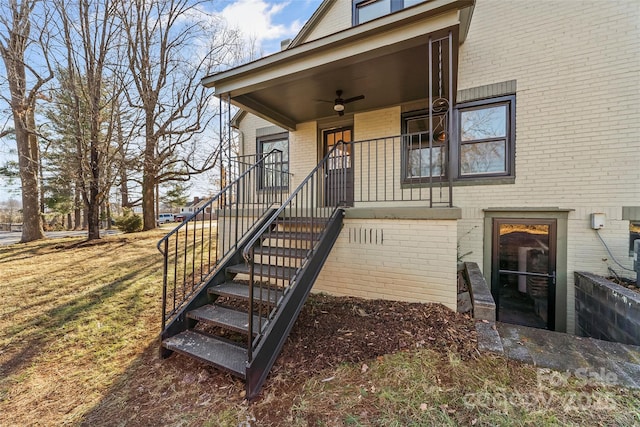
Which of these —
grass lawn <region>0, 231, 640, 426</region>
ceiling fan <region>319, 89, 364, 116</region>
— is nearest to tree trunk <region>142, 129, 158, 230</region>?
grass lawn <region>0, 231, 640, 426</region>

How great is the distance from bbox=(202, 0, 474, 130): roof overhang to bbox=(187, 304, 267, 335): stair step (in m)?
3.41

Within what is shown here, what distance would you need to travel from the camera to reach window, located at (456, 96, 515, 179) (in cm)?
466

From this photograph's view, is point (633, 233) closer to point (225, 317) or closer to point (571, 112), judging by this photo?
point (571, 112)

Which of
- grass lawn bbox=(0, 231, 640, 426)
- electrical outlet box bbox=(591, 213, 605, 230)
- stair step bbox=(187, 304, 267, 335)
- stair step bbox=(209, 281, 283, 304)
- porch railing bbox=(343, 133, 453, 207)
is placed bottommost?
grass lawn bbox=(0, 231, 640, 426)

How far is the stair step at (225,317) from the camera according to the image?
8.57 ft

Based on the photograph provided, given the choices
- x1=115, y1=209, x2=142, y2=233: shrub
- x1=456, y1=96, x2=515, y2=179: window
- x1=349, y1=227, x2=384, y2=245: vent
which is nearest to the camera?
x1=349, y1=227, x2=384, y2=245: vent

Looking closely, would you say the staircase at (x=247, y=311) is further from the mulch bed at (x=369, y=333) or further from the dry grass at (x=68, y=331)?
the dry grass at (x=68, y=331)

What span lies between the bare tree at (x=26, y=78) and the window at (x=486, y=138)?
1273 cm

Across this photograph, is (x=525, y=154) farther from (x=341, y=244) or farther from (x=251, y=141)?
(x=251, y=141)

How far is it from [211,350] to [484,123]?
18.1ft

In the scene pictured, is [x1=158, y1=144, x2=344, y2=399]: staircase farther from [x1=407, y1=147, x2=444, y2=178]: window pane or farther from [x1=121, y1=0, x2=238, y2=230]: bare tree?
[x1=121, y1=0, x2=238, y2=230]: bare tree

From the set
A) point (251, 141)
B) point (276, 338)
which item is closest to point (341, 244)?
point (276, 338)

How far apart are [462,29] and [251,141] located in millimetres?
5534

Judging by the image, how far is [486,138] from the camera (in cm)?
482
